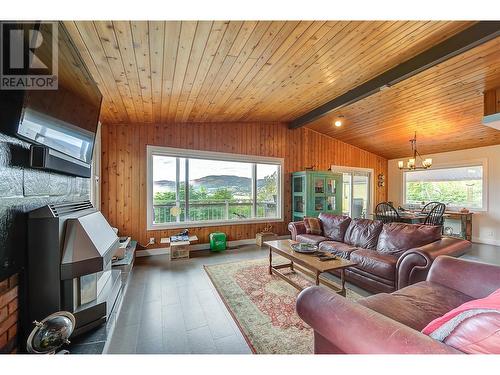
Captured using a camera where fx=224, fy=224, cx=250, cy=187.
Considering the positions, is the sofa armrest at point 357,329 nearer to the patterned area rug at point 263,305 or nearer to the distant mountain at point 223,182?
the patterned area rug at point 263,305

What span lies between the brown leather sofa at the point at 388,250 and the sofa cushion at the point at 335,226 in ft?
0.05

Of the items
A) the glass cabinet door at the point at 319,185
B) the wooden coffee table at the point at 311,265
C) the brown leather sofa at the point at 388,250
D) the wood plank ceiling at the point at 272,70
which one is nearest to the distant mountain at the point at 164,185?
the wood plank ceiling at the point at 272,70

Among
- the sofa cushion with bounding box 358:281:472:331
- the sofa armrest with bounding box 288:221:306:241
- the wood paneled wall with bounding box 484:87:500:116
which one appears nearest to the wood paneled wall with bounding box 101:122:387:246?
the sofa armrest with bounding box 288:221:306:241

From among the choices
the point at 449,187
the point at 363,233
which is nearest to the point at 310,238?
the point at 363,233

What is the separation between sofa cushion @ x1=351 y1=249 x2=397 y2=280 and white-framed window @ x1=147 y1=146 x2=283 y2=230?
2.82 meters

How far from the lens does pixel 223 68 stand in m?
2.60

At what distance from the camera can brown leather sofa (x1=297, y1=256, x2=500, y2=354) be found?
0.88 metres

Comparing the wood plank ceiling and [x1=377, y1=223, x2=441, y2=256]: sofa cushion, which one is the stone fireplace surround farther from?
[x1=377, y1=223, x2=441, y2=256]: sofa cushion

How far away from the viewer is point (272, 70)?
2.83 meters

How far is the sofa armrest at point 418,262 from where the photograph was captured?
2.23m
